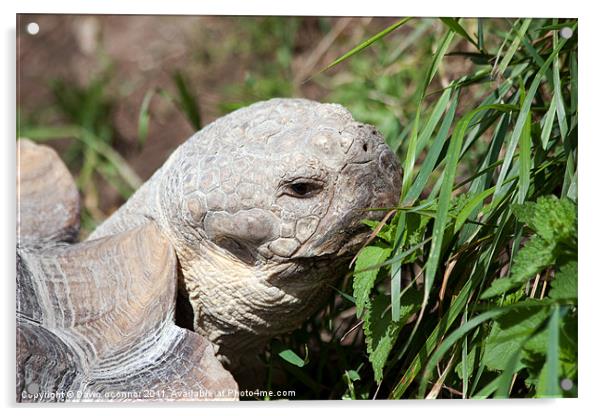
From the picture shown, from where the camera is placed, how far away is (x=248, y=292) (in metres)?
1.38

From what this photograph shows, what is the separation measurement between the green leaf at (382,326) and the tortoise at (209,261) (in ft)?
0.30

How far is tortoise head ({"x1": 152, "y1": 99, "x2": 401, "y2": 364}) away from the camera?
126cm

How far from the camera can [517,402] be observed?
1.33 metres

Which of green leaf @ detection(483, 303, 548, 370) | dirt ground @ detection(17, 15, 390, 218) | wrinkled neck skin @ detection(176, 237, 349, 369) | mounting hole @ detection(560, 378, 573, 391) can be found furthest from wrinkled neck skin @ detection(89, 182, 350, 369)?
dirt ground @ detection(17, 15, 390, 218)

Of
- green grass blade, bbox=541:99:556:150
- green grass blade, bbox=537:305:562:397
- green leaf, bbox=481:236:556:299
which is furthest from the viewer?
green grass blade, bbox=541:99:556:150

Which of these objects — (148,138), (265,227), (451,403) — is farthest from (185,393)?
(148,138)

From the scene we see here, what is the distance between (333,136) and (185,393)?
0.49m

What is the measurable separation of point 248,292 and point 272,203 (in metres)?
0.20

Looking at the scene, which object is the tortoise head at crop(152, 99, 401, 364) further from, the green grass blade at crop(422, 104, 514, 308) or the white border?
the white border

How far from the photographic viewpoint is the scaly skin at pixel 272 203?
1262mm

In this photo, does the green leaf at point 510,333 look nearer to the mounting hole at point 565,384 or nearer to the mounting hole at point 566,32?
the mounting hole at point 565,384

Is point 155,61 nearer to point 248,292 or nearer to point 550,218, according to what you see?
point 248,292

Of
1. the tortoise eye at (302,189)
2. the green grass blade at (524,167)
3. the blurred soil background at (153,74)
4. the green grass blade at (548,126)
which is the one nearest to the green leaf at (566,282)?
the green grass blade at (524,167)

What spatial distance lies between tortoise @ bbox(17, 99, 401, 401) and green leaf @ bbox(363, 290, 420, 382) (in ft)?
0.30
